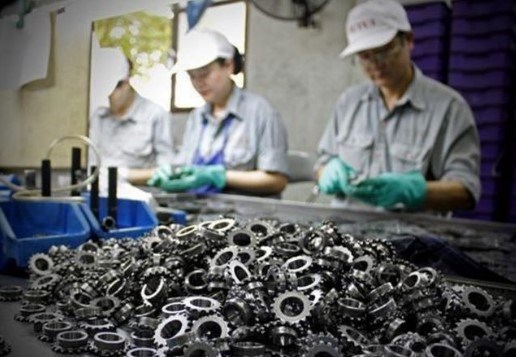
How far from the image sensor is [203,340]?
139 cm

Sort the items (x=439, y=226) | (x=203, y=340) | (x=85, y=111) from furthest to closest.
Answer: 1. (x=85, y=111)
2. (x=439, y=226)
3. (x=203, y=340)

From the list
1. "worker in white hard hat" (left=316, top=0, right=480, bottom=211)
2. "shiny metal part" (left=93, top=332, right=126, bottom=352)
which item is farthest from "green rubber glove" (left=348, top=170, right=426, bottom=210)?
"shiny metal part" (left=93, top=332, right=126, bottom=352)

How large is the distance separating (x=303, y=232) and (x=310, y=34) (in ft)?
5.84

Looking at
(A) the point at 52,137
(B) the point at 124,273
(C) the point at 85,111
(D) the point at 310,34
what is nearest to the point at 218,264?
(B) the point at 124,273

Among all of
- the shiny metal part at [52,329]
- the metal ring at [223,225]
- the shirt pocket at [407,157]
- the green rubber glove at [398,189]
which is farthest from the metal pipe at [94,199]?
the shirt pocket at [407,157]

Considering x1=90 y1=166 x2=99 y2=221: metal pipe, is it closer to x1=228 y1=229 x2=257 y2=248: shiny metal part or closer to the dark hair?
x1=228 y1=229 x2=257 y2=248: shiny metal part

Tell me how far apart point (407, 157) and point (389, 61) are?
57 centimetres

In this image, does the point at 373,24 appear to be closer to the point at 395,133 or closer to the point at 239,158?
the point at 395,133

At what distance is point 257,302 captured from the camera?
151 centimetres

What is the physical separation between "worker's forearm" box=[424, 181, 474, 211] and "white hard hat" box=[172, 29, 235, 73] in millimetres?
1637

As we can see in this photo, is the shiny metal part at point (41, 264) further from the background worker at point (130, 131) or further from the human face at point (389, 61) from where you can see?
the human face at point (389, 61)

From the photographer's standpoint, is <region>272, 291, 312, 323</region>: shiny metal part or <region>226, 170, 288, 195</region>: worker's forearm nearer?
<region>272, 291, 312, 323</region>: shiny metal part

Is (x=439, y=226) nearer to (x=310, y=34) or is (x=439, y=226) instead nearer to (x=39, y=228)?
(x=310, y=34)

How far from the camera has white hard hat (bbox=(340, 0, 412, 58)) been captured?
9.65ft
